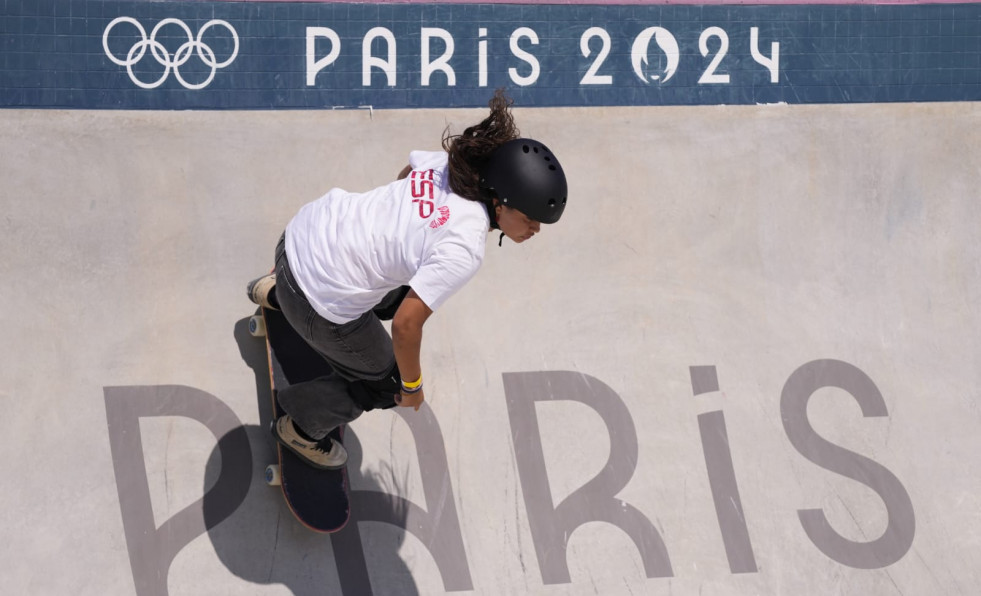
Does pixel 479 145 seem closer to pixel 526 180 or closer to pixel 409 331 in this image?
pixel 526 180

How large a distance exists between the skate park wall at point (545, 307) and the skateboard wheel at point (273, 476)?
0.15 meters

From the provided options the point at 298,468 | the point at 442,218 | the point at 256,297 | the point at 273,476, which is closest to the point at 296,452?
the point at 298,468

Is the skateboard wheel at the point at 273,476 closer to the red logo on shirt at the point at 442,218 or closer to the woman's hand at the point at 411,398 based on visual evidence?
the woman's hand at the point at 411,398

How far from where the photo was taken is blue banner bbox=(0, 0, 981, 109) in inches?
245

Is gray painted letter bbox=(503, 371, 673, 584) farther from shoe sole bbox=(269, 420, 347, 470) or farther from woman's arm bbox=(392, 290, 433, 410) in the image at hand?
woman's arm bbox=(392, 290, 433, 410)

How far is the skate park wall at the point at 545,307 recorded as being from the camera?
545cm

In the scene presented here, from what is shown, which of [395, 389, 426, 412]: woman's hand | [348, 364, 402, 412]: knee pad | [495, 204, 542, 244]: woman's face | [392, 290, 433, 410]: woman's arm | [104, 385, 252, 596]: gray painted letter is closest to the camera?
[392, 290, 433, 410]: woman's arm

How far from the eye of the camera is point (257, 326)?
5.58 metres

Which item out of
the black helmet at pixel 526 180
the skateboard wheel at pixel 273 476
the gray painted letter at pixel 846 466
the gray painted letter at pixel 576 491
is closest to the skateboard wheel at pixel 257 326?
the skateboard wheel at pixel 273 476

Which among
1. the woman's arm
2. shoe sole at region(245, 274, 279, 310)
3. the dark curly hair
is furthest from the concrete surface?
the dark curly hair

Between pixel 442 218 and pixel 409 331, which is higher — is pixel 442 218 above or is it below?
above

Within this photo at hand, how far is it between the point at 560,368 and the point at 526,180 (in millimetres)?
2238

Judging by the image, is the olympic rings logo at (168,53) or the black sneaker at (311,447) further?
the olympic rings logo at (168,53)

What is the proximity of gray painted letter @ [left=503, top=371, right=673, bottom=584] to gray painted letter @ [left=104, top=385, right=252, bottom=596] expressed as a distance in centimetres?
157
